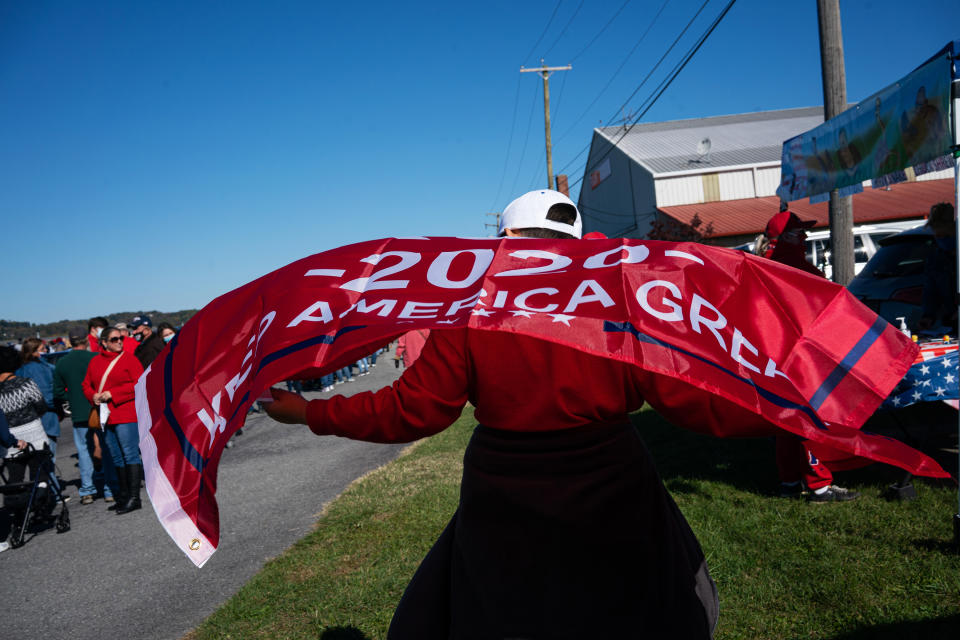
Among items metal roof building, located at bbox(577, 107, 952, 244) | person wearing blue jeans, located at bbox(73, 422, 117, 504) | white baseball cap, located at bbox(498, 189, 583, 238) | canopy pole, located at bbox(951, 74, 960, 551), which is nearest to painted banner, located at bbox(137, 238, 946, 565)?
white baseball cap, located at bbox(498, 189, 583, 238)

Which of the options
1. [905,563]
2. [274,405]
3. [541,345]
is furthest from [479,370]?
[905,563]

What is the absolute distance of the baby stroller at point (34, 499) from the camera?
272 inches

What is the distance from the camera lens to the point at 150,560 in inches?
232

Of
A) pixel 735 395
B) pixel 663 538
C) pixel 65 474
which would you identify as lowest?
pixel 65 474

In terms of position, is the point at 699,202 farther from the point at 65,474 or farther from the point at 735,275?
the point at 735,275

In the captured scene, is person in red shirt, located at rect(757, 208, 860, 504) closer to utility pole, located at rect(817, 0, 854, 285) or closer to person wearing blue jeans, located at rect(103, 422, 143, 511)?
utility pole, located at rect(817, 0, 854, 285)

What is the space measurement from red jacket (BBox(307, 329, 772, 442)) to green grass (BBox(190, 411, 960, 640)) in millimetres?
2301

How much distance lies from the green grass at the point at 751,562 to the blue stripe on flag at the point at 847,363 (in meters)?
2.31

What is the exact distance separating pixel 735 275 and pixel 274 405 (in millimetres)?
1412

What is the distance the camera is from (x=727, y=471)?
6070 mm

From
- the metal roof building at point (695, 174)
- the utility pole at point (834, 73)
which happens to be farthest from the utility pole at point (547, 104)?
the utility pole at point (834, 73)

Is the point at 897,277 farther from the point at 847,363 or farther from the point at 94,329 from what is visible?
the point at 94,329

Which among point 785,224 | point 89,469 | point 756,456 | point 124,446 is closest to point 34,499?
point 124,446

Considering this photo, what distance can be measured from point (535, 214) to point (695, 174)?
1219 inches
